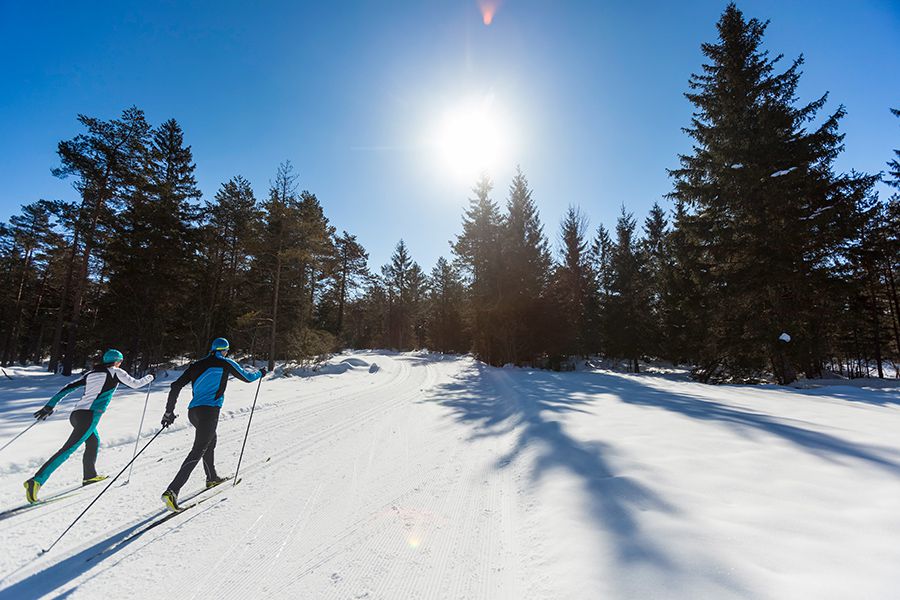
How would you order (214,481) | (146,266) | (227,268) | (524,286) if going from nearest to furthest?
(214,481) → (146,266) → (524,286) → (227,268)

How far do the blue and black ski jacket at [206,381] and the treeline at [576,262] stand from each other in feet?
50.4

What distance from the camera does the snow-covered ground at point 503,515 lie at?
2.44 meters

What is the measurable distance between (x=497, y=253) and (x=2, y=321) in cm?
4739

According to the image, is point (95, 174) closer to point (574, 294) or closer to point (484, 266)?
point (484, 266)

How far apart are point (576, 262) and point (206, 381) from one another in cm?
3123

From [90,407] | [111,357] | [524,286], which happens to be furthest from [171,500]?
[524,286]

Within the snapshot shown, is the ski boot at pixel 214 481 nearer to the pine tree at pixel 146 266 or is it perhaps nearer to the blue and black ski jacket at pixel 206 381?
the blue and black ski jacket at pixel 206 381

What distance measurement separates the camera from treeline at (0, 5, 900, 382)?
13633 millimetres

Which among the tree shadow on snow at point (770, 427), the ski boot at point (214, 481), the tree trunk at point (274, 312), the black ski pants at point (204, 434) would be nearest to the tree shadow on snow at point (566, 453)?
the tree shadow on snow at point (770, 427)

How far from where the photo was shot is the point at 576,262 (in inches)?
1251

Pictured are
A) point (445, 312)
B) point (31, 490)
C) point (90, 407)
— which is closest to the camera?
point (31, 490)

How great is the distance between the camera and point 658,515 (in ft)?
10.2

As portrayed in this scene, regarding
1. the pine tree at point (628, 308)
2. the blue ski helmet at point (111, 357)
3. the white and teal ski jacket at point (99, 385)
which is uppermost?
the pine tree at point (628, 308)

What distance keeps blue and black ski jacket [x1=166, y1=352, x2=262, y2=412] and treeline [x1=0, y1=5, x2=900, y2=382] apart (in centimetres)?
1537
